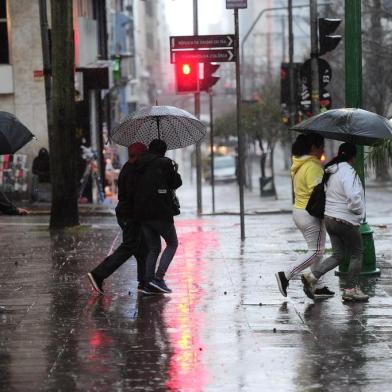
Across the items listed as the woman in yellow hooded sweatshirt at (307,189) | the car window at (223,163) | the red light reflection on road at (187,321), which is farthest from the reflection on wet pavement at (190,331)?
the car window at (223,163)

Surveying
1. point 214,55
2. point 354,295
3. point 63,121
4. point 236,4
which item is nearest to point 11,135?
point 354,295

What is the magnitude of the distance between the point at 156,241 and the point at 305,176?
1.66m

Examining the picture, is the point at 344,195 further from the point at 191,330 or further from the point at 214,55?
the point at 214,55

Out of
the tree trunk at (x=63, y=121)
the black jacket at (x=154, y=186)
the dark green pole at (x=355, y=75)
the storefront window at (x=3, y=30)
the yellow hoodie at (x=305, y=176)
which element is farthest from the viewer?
the storefront window at (x=3, y=30)

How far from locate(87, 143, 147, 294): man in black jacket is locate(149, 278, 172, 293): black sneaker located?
7.2 inches

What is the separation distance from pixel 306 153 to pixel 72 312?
2.71m

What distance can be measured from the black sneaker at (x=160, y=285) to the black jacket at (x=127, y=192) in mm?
687

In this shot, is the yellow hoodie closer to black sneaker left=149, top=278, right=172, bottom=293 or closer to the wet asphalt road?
the wet asphalt road

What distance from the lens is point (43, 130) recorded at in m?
28.3

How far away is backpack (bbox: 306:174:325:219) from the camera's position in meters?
9.93

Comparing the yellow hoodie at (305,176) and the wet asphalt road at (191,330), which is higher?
the yellow hoodie at (305,176)

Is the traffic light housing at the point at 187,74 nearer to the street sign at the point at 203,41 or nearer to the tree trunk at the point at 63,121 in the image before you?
the street sign at the point at 203,41

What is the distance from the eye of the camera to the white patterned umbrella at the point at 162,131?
38.9ft

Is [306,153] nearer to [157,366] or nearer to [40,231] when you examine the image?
[157,366]
